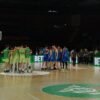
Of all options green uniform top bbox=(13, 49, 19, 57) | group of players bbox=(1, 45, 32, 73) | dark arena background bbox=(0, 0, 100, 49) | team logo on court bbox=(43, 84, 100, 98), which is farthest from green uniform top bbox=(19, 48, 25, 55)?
dark arena background bbox=(0, 0, 100, 49)

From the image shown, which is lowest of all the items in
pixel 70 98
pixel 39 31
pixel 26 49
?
pixel 70 98

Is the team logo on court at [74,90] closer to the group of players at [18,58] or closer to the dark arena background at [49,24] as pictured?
the group of players at [18,58]

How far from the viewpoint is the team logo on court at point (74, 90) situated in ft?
36.5

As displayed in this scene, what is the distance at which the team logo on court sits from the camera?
438 inches

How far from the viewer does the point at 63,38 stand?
145 ft

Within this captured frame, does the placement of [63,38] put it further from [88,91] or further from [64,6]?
[88,91]

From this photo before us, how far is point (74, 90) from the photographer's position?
12.4 m

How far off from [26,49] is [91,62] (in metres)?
14.4

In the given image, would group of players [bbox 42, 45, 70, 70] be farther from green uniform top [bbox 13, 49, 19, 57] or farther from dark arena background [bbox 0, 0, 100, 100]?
green uniform top [bbox 13, 49, 19, 57]

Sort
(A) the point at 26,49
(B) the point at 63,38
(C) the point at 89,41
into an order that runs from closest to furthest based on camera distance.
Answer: (A) the point at 26,49 → (C) the point at 89,41 → (B) the point at 63,38

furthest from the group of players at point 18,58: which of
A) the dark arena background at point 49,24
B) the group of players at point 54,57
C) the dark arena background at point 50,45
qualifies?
the dark arena background at point 49,24

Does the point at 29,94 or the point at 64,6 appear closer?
the point at 29,94

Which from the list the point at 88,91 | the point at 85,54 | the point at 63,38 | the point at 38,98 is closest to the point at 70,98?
the point at 38,98

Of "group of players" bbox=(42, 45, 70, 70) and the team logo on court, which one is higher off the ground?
"group of players" bbox=(42, 45, 70, 70)
